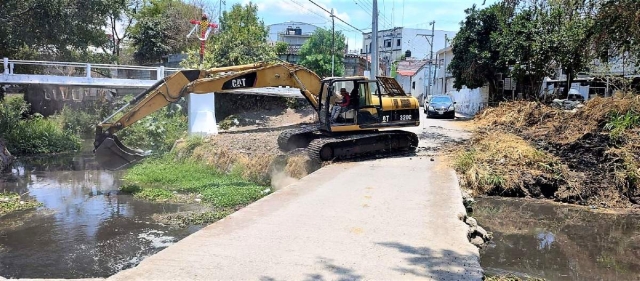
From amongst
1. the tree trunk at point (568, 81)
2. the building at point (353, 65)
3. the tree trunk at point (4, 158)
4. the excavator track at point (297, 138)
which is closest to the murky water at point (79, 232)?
the tree trunk at point (4, 158)

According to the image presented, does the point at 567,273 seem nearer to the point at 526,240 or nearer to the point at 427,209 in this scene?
the point at 526,240

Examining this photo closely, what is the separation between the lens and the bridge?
59.8 feet

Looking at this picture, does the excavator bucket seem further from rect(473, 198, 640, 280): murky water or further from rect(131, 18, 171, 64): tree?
rect(131, 18, 171, 64): tree

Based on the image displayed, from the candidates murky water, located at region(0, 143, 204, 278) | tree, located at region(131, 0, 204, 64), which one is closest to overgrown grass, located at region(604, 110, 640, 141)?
murky water, located at region(0, 143, 204, 278)

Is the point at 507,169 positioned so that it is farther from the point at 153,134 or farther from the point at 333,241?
the point at 153,134

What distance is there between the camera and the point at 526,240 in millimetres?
7750

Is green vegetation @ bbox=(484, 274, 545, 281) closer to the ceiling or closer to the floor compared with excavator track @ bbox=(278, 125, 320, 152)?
closer to the floor

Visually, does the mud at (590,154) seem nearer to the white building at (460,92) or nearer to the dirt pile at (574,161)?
the dirt pile at (574,161)

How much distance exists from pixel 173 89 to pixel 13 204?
4179 millimetres

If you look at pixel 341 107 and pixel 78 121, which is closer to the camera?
pixel 341 107

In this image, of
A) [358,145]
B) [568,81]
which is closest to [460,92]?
[568,81]

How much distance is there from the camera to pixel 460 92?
37625mm

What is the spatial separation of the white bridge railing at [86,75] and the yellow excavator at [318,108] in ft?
25.2

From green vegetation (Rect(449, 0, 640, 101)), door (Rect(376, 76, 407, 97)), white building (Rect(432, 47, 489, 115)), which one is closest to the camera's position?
door (Rect(376, 76, 407, 97))
